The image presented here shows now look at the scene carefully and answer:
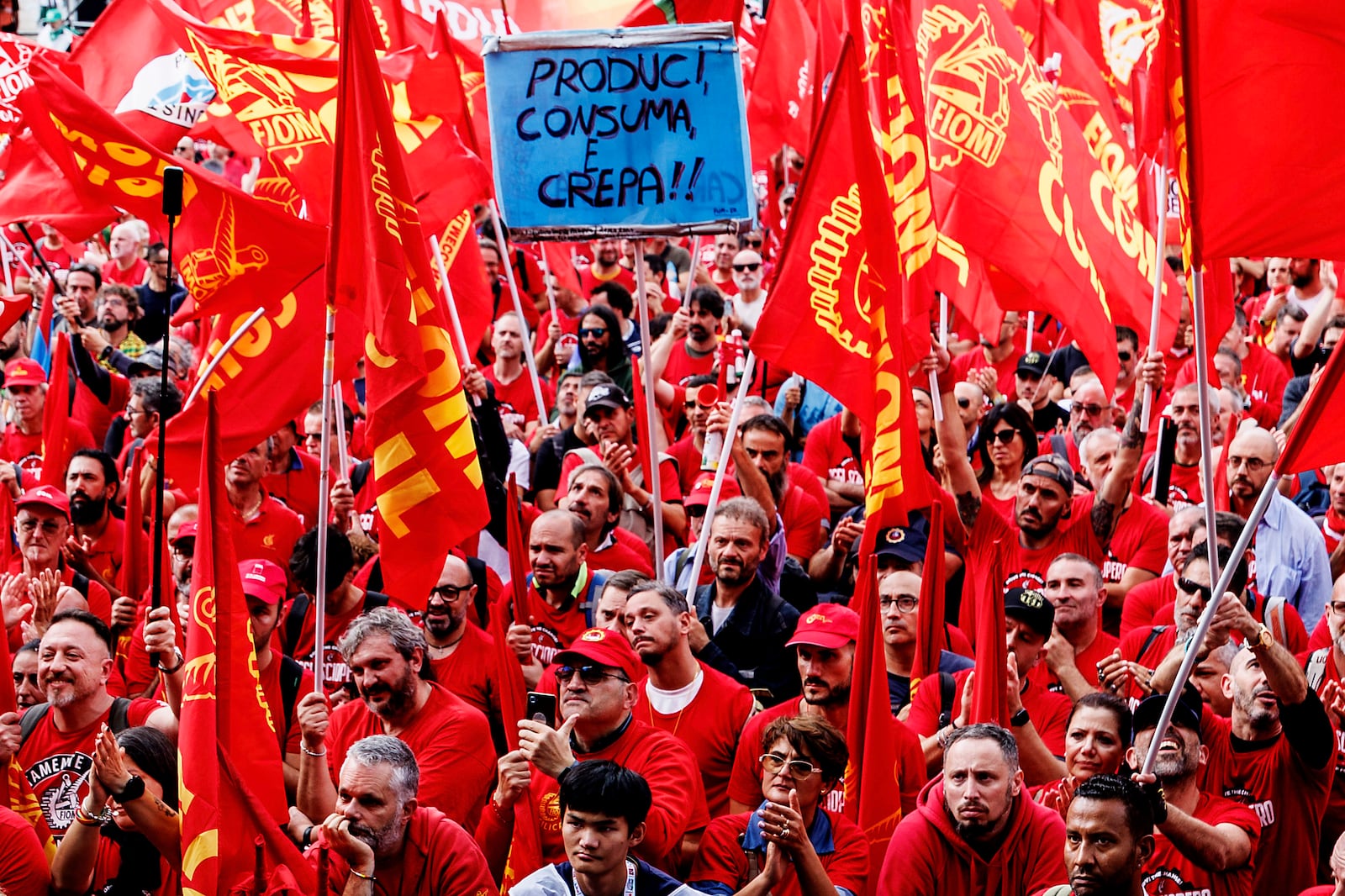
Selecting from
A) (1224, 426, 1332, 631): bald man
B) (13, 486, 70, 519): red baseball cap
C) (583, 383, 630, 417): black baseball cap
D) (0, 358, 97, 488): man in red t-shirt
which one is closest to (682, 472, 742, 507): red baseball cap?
(583, 383, 630, 417): black baseball cap

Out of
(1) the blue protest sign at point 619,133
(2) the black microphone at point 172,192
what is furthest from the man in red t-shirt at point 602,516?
(2) the black microphone at point 172,192

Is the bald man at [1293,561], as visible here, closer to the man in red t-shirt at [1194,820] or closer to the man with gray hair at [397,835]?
the man in red t-shirt at [1194,820]

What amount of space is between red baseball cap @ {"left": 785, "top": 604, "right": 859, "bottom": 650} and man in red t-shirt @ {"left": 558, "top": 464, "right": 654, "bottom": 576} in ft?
6.02

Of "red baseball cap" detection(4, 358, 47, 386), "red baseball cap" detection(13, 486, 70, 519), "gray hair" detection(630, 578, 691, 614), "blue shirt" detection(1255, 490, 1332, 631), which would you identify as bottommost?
"blue shirt" detection(1255, 490, 1332, 631)

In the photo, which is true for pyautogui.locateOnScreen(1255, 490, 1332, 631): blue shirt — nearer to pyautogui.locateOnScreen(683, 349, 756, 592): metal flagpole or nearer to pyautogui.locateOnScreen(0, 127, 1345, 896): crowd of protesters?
pyautogui.locateOnScreen(0, 127, 1345, 896): crowd of protesters

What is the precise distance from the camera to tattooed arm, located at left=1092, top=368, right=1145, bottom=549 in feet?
28.4

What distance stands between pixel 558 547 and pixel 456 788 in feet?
4.69

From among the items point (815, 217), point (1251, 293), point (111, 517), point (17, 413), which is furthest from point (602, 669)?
point (1251, 293)

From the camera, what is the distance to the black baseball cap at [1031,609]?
7297mm

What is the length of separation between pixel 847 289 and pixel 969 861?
247 cm

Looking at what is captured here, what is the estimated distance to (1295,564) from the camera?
830 centimetres

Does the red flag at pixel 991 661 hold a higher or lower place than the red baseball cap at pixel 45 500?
lower

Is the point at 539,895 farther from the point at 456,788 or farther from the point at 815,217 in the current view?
the point at 815,217

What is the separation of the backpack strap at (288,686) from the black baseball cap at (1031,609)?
2794 mm
